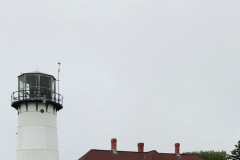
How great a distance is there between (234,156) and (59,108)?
1231 inches

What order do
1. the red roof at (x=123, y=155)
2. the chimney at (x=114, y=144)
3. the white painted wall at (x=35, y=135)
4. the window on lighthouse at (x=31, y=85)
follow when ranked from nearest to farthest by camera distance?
the white painted wall at (x=35, y=135), the window on lighthouse at (x=31, y=85), the red roof at (x=123, y=155), the chimney at (x=114, y=144)

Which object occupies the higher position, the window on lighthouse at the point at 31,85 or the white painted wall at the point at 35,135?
the window on lighthouse at the point at 31,85

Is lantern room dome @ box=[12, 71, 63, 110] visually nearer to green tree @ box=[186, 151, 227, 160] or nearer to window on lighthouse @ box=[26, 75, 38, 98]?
window on lighthouse @ box=[26, 75, 38, 98]

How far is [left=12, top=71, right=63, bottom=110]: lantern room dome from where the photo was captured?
29.1 m

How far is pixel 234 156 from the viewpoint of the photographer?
5662 centimetres

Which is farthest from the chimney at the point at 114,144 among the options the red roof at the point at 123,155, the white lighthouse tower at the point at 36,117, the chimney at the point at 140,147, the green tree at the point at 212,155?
the white lighthouse tower at the point at 36,117

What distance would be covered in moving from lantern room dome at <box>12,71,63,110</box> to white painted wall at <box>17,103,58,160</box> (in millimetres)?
362

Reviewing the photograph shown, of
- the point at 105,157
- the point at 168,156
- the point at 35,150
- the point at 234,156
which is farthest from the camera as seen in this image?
the point at 234,156

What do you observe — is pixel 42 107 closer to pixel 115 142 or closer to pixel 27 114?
pixel 27 114

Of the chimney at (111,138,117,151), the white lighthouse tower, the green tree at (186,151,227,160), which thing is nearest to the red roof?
the chimney at (111,138,117,151)

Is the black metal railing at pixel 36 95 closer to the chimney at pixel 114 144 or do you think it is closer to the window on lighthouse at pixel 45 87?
the window on lighthouse at pixel 45 87

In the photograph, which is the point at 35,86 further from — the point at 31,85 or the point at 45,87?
the point at 45,87

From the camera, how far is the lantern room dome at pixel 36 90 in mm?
29109

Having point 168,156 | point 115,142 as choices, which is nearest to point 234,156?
point 168,156
